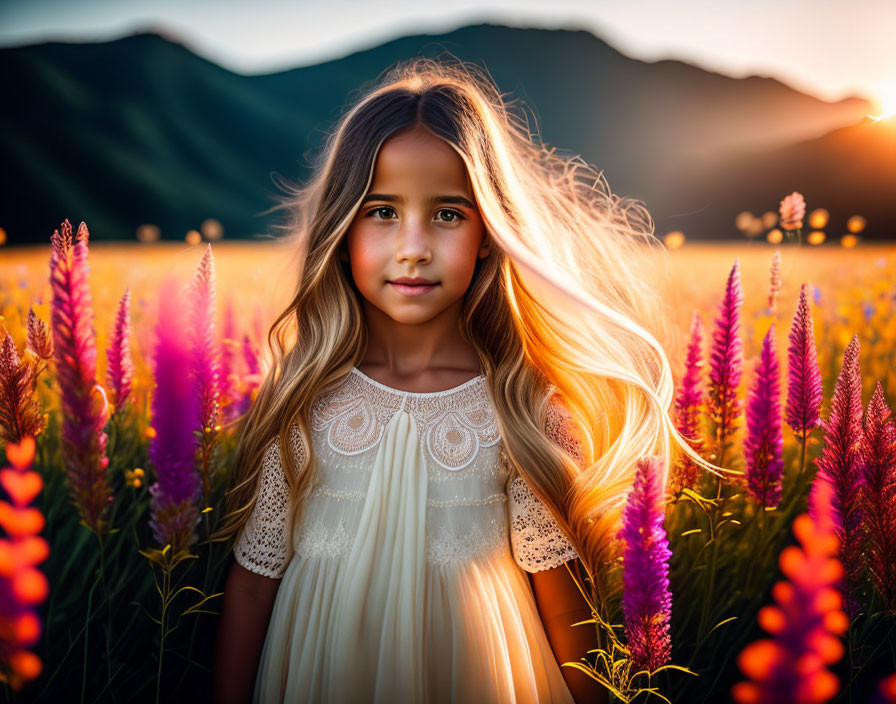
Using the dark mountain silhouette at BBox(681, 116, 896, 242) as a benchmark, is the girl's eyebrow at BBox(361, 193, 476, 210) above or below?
below

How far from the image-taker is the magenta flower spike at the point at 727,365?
4.83 feet

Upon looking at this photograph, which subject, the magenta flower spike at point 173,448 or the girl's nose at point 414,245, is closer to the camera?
the magenta flower spike at point 173,448

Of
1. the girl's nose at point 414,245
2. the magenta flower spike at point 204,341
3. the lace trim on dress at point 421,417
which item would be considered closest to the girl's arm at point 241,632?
the lace trim on dress at point 421,417

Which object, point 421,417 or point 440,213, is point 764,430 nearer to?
point 421,417

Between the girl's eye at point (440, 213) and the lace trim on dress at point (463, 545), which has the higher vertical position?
Result: the girl's eye at point (440, 213)

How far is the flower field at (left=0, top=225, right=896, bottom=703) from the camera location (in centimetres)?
83

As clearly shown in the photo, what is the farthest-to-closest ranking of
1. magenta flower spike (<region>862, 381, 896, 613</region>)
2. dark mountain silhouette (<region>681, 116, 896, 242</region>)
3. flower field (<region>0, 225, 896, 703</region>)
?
dark mountain silhouette (<region>681, 116, 896, 242</region>) → magenta flower spike (<region>862, 381, 896, 613</region>) → flower field (<region>0, 225, 896, 703</region>)

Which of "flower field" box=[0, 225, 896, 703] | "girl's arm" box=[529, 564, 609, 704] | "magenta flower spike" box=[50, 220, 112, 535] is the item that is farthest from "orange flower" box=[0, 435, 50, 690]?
"girl's arm" box=[529, 564, 609, 704]

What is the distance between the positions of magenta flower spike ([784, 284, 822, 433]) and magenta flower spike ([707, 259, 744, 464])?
0.11 meters

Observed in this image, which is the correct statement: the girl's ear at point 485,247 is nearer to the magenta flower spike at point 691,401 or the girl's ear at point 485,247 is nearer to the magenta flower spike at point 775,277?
the magenta flower spike at point 691,401

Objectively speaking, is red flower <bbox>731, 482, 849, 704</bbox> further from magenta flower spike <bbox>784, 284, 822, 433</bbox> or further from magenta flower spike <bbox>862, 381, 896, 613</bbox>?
magenta flower spike <bbox>784, 284, 822, 433</bbox>

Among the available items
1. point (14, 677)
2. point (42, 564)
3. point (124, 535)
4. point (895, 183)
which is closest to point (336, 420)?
point (124, 535)

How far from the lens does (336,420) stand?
1717 mm

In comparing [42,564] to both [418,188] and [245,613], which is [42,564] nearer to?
[245,613]
